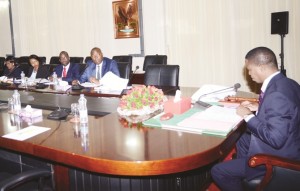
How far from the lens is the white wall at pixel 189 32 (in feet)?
18.0

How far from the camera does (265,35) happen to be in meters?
5.51

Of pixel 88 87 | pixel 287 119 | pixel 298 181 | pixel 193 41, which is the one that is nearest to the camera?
pixel 298 181

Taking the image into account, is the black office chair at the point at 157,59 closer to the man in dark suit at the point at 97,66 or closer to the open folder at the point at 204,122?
the man in dark suit at the point at 97,66

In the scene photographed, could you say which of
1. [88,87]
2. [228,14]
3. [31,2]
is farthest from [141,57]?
[31,2]

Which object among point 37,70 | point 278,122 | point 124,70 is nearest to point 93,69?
point 124,70

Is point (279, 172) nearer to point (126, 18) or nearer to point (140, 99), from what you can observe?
point (140, 99)

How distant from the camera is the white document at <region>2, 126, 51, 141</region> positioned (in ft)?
5.68

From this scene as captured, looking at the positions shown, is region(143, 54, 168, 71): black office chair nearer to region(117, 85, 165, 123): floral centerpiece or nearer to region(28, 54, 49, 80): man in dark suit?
region(28, 54, 49, 80): man in dark suit

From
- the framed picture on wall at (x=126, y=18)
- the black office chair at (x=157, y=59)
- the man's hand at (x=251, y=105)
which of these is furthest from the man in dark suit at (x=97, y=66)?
the man's hand at (x=251, y=105)

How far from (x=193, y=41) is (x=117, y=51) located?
197 centimetres

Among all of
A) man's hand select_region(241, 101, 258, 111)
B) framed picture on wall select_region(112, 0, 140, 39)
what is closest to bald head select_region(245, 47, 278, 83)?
man's hand select_region(241, 101, 258, 111)

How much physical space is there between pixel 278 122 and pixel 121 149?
83cm

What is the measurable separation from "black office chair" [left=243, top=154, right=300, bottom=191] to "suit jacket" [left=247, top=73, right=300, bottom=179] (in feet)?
0.51

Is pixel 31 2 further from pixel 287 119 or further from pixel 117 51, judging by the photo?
pixel 287 119
